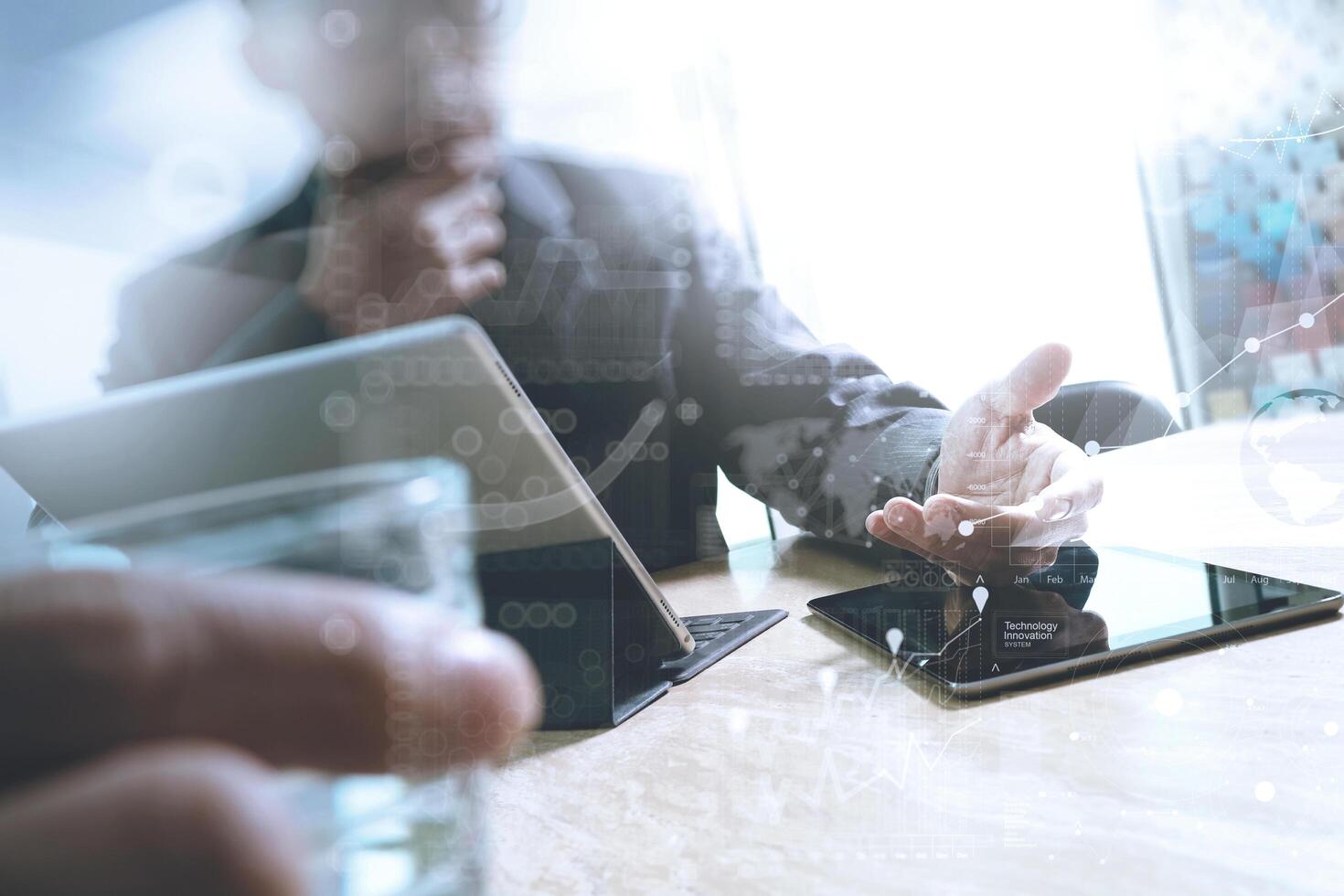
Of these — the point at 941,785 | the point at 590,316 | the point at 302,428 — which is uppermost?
the point at 590,316

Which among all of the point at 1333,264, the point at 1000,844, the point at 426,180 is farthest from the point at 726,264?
the point at 1333,264

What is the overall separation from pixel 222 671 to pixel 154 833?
0.02 m

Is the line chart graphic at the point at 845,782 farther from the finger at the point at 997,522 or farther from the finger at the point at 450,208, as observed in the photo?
the finger at the point at 450,208

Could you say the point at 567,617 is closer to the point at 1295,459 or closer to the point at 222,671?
the point at 222,671

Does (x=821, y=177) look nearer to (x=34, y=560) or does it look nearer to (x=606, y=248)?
(x=606, y=248)

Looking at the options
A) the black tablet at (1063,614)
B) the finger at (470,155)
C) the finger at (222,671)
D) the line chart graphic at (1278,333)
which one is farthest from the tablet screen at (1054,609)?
the line chart graphic at (1278,333)

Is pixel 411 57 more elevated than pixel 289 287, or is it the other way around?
pixel 411 57

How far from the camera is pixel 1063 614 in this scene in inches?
13.5

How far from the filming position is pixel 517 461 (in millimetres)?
239

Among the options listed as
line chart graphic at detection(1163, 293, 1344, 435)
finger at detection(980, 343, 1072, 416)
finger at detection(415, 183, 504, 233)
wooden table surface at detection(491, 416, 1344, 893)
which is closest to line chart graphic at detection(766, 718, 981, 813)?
wooden table surface at detection(491, 416, 1344, 893)

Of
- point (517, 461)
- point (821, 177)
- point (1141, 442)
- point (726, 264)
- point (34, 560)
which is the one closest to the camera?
point (34, 560)

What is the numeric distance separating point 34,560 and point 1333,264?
144 centimetres

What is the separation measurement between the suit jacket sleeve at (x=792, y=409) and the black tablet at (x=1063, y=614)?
133 mm

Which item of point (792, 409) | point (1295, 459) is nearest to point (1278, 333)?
point (1295, 459)
